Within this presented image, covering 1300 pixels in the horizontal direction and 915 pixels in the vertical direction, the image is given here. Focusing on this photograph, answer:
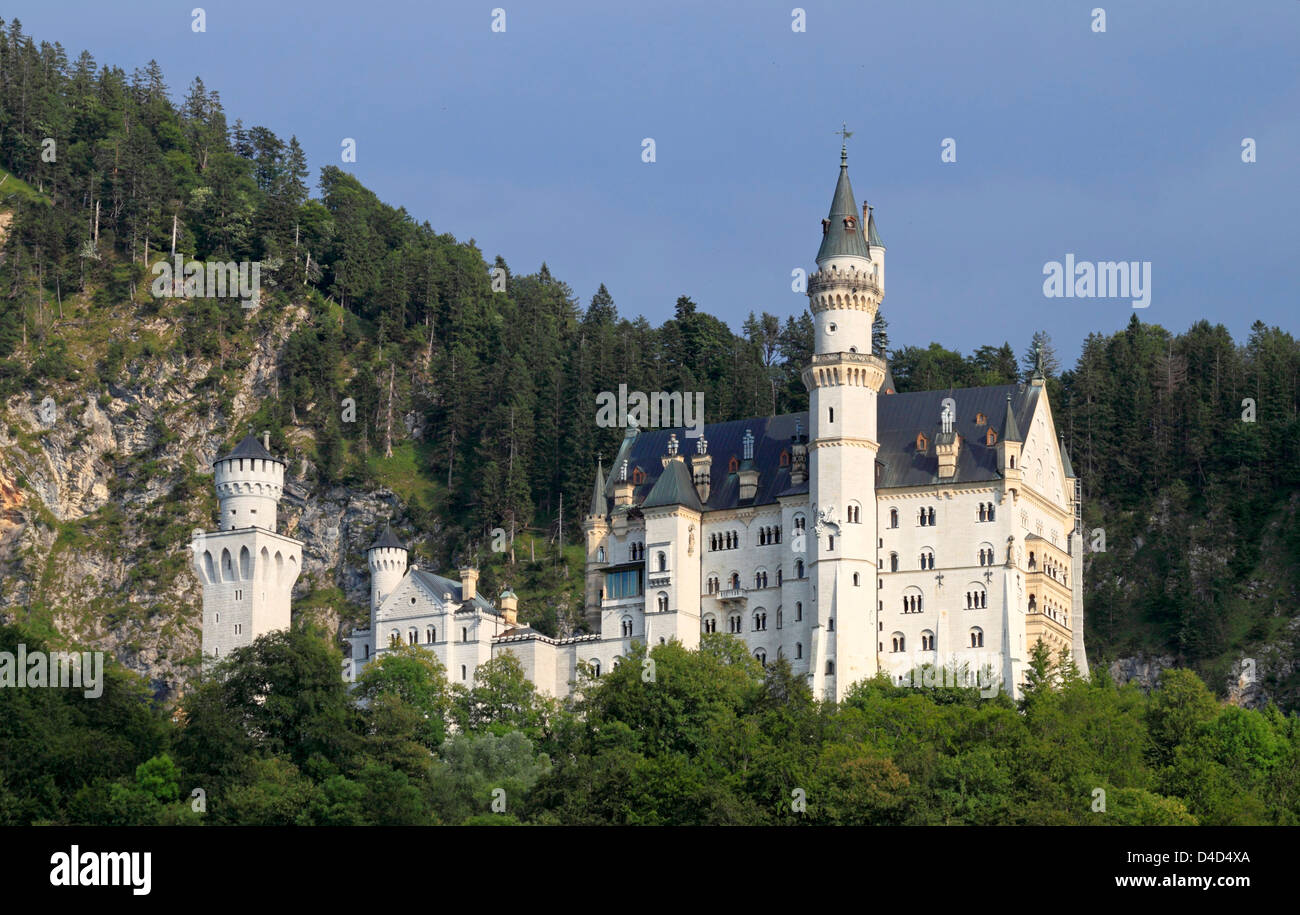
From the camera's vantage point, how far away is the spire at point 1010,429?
297ft

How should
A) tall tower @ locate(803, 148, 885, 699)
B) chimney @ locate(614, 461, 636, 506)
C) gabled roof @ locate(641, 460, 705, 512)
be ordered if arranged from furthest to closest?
1. chimney @ locate(614, 461, 636, 506)
2. gabled roof @ locate(641, 460, 705, 512)
3. tall tower @ locate(803, 148, 885, 699)

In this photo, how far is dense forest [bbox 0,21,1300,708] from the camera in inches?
4156

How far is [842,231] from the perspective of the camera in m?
93.9

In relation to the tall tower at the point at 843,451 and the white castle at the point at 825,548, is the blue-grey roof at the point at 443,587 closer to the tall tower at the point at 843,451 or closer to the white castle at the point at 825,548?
the white castle at the point at 825,548

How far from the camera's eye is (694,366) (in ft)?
418

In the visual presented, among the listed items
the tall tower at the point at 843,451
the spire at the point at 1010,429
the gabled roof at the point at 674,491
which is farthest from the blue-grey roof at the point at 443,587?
the spire at the point at 1010,429

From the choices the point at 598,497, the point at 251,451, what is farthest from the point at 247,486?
the point at 598,497

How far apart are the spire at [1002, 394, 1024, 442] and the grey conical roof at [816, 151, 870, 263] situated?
30.5 ft

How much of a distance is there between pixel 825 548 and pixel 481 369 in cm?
4208

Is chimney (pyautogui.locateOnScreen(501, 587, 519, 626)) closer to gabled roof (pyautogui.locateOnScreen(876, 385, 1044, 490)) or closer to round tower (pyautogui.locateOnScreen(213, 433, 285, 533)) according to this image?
round tower (pyautogui.locateOnScreen(213, 433, 285, 533))

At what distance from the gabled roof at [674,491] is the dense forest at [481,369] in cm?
1853

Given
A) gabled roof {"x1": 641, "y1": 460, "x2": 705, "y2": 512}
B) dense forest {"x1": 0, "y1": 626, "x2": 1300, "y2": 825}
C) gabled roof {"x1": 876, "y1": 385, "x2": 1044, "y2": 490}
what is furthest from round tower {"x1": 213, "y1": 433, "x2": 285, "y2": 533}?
gabled roof {"x1": 876, "y1": 385, "x2": 1044, "y2": 490}

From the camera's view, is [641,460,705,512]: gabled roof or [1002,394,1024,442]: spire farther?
[641,460,705,512]: gabled roof

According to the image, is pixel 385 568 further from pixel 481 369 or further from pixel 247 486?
pixel 481 369
